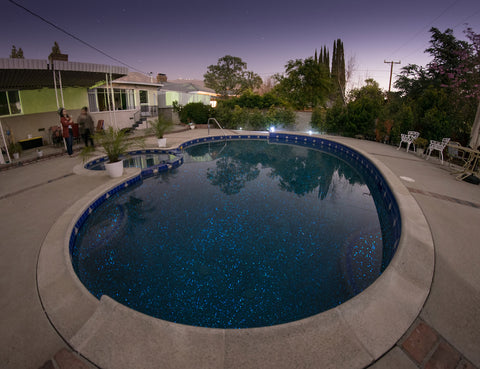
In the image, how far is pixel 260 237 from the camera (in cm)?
512

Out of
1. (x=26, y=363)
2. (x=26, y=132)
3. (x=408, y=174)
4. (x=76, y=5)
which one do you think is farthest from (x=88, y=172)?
(x=76, y=5)

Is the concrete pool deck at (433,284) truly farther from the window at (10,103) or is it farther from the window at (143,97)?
the window at (143,97)

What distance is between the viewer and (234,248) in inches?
187

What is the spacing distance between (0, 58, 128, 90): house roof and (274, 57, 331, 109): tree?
18.6m

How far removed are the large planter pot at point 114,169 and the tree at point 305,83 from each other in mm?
21781

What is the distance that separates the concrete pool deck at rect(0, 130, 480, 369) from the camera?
226cm

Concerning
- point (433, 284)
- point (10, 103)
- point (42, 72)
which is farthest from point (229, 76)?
point (433, 284)

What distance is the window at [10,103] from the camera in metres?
9.66

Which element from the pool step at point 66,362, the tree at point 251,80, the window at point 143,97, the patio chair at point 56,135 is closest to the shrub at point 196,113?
the window at point 143,97

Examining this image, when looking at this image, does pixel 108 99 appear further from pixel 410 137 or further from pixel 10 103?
pixel 410 137

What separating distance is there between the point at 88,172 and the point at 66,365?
654 centimetres

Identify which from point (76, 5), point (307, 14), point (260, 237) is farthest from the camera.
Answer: point (307, 14)

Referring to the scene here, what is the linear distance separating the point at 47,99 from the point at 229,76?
39.2 m

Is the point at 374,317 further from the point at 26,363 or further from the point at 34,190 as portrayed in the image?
the point at 34,190
